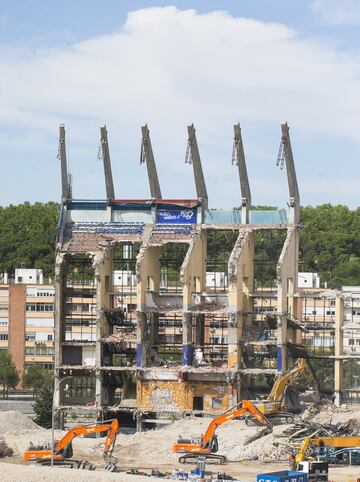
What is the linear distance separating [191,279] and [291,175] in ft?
46.4

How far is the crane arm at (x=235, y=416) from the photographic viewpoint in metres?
129

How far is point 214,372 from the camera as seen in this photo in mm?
150000

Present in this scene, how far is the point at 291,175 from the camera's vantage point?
6181 inches

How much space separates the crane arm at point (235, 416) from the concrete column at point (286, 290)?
9.97 m

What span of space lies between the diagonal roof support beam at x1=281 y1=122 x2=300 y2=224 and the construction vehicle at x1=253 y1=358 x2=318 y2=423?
13.8m

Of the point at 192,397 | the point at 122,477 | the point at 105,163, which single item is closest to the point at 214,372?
the point at 192,397

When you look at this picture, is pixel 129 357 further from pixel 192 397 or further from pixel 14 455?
pixel 14 455

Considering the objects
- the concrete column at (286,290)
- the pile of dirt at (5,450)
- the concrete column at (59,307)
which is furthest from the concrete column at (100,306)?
the pile of dirt at (5,450)

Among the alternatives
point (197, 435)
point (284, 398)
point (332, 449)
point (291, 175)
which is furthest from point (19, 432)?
point (291, 175)

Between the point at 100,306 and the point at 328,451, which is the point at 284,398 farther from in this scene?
the point at 328,451

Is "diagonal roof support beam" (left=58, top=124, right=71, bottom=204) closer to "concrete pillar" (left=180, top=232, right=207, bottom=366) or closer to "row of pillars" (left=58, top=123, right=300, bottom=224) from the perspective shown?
"row of pillars" (left=58, top=123, right=300, bottom=224)

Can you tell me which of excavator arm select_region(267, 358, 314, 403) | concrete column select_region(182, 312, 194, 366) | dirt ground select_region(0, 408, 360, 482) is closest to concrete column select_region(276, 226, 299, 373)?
excavator arm select_region(267, 358, 314, 403)

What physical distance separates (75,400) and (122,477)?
4442cm

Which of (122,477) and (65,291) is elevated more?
(65,291)
